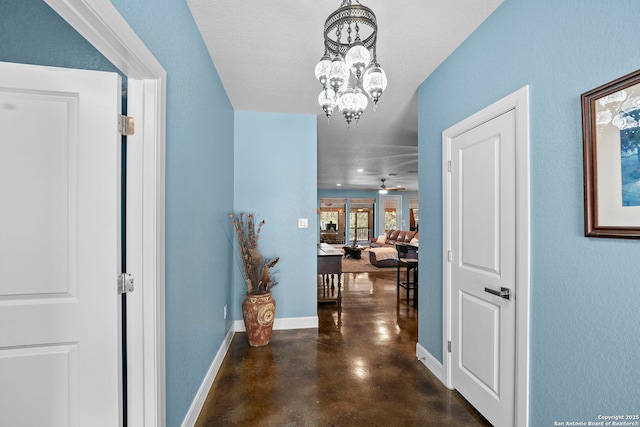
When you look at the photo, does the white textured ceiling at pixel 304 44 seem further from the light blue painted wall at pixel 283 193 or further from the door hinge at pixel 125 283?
the door hinge at pixel 125 283

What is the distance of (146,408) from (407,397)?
1734 millimetres

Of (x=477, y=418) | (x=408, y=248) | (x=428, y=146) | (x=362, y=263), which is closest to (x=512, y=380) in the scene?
(x=477, y=418)

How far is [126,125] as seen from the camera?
1.23m

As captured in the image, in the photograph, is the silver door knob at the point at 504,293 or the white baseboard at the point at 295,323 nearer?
the silver door knob at the point at 504,293

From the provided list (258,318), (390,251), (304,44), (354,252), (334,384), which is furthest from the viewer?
(354,252)

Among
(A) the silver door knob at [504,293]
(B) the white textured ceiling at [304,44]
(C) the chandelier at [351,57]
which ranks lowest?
(A) the silver door knob at [504,293]

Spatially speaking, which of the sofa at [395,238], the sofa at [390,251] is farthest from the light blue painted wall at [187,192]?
the sofa at [395,238]

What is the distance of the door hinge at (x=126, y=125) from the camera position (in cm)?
120

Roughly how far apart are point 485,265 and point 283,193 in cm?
231

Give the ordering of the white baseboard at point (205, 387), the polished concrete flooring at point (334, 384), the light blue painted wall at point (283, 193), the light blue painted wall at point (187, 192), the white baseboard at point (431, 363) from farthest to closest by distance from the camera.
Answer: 1. the light blue painted wall at point (283, 193)
2. the white baseboard at point (431, 363)
3. the polished concrete flooring at point (334, 384)
4. the white baseboard at point (205, 387)
5. the light blue painted wall at point (187, 192)

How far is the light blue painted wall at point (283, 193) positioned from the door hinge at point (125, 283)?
2131 millimetres

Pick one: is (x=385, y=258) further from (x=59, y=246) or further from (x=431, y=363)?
(x=59, y=246)

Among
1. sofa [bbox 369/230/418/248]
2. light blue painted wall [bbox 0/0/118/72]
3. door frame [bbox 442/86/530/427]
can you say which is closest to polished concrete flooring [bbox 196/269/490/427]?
door frame [bbox 442/86/530/427]

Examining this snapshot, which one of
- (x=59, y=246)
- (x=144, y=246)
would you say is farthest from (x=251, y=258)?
(x=59, y=246)
